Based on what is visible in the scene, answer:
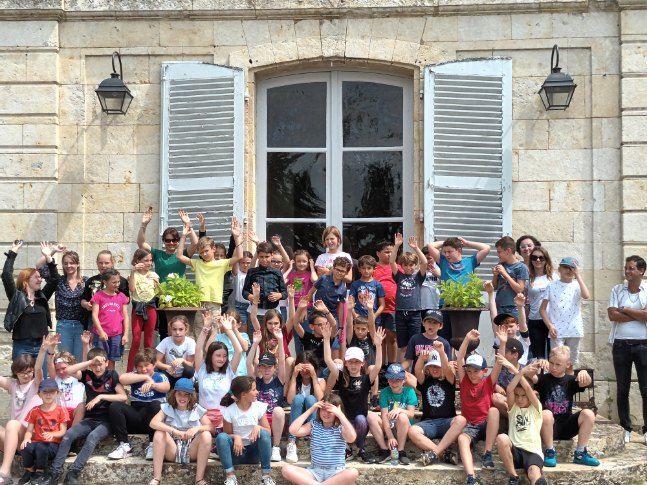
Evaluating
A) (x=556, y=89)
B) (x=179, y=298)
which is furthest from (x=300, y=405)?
(x=556, y=89)

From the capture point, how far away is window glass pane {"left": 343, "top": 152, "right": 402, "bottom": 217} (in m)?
10.3

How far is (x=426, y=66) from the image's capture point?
32.7 feet

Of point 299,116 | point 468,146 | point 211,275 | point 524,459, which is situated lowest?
point 524,459

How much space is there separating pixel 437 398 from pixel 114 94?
4227mm

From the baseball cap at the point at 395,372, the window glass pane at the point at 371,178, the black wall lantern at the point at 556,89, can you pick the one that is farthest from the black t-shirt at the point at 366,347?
the black wall lantern at the point at 556,89

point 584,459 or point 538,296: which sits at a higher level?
point 538,296

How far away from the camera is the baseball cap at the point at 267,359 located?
830cm

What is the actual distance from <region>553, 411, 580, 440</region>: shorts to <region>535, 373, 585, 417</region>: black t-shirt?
41 millimetres

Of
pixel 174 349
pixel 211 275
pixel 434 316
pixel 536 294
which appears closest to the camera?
pixel 434 316

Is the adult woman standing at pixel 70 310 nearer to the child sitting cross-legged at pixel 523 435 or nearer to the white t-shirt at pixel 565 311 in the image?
the child sitting cross-legged at pixel 523 435

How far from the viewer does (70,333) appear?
29.5 feet

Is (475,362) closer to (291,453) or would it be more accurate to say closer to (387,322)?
(387,322)

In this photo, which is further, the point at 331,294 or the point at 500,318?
the point at 331,294

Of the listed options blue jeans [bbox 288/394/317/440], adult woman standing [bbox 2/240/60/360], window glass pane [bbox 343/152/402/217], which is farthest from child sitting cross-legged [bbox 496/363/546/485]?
adult woman standing [bbox 2/240/60/360]
